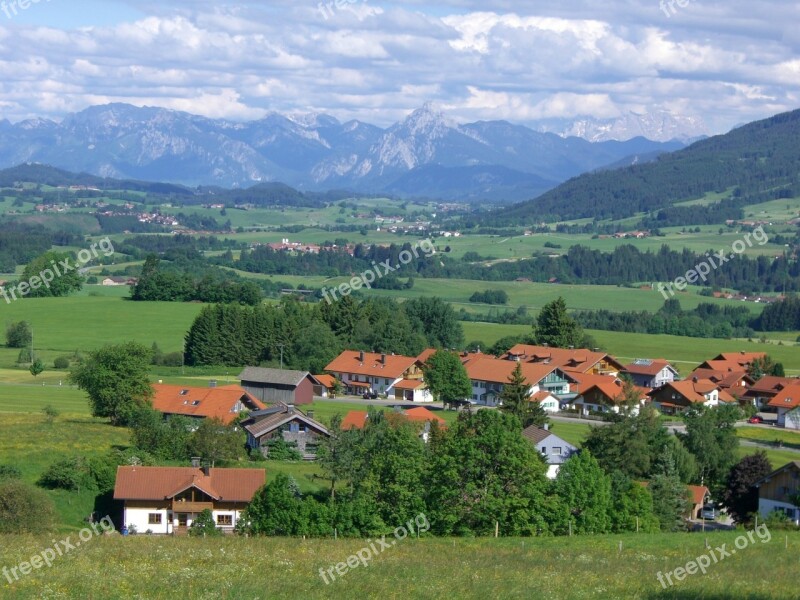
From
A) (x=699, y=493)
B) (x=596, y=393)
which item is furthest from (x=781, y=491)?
(x=596, y=393)

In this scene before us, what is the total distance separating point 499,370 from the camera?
68938mm

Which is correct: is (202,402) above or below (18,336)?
above

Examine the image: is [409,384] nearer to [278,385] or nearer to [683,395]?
[278,385]

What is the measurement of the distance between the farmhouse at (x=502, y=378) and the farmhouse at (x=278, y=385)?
1123 centimetres

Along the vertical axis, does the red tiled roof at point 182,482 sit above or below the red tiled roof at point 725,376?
above

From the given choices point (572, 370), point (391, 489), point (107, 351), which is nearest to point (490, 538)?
point (391, 489)

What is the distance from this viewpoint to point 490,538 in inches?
1129

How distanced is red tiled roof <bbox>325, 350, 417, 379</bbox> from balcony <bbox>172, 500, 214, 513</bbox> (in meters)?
35.3

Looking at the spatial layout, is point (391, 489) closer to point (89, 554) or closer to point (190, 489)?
point (190, 489)
